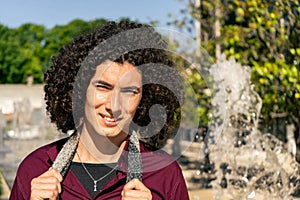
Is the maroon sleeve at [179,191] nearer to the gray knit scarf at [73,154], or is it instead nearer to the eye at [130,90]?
the gray knit scarf at [73,154]

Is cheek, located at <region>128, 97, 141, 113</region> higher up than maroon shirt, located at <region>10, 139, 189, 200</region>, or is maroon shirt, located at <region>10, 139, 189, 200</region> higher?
cheek, located at <region>128, 97, 141, 113</region>

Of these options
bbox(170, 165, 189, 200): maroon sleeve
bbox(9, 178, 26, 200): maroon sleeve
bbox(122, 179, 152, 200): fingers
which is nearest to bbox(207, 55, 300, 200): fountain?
bbox(170, 165, 189, 200): maroon sleeve

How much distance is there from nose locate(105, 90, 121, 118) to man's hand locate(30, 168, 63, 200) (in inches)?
9.1

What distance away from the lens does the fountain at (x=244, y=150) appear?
17.5ft

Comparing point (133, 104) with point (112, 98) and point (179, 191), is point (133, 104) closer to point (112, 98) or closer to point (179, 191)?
point (112, 98)

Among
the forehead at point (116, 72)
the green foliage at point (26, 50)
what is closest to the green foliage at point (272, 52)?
the forehead at point (116, 72)

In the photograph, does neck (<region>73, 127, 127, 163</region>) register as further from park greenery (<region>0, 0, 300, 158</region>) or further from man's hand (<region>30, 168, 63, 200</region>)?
park greenery (<region>0, 0, 300, 158</region>)

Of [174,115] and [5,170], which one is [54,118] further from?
[5,170]

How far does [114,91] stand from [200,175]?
7.11 m

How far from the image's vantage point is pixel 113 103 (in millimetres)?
1877

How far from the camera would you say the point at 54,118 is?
2.30 meters

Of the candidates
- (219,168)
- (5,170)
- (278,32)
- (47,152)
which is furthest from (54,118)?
(5,170)

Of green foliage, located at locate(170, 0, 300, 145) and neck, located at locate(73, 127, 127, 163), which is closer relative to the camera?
neck, located at locate(73, 127, 127, 163)

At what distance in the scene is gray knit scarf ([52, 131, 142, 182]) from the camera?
6.34 feet
